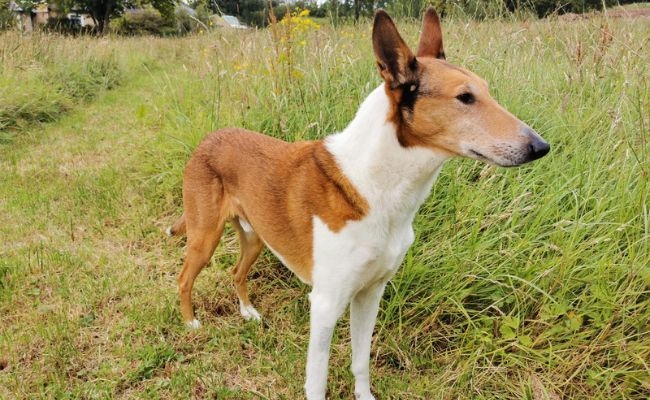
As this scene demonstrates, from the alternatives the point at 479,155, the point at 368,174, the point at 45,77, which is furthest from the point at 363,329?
the point at 45,77

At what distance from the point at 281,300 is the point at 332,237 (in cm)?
139

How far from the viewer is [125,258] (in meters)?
3.59

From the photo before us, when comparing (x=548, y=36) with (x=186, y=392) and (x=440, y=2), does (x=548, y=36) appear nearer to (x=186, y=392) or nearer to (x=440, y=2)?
(x=440, y=2)

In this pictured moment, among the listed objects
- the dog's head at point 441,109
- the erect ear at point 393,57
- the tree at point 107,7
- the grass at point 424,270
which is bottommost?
the grass at point 424,270

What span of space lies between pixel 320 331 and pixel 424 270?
3.12ft

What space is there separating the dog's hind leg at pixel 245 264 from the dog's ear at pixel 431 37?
1.55 meters

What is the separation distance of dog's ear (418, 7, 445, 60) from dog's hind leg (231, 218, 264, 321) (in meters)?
1.55

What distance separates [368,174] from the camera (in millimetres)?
1924

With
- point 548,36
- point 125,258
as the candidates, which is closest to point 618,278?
point 548,36

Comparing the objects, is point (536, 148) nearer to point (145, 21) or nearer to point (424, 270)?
point (424, 270)

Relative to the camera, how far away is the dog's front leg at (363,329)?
2.21 m

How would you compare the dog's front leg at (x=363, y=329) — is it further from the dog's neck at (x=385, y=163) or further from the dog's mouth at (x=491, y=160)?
the dog's mouth at (x=491, y=160)

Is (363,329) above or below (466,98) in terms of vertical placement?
below

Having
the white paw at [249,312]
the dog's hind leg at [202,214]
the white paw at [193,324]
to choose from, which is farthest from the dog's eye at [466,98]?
the white paw at [193,324]
